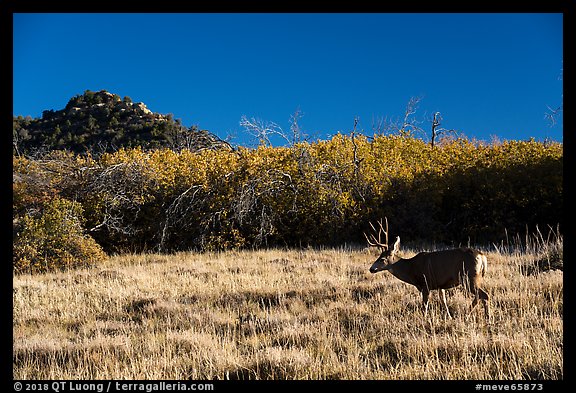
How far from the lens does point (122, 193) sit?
48.2ft

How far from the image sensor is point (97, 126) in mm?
38781

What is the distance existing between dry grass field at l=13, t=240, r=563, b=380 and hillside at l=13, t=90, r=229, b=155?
2499cm

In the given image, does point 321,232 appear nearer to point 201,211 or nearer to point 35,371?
point 201,211

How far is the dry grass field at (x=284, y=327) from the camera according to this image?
3949 millimetres

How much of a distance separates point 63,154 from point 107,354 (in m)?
13.6

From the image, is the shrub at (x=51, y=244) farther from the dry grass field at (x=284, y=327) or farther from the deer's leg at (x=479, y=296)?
the deer's leg at (x=479, y=296)

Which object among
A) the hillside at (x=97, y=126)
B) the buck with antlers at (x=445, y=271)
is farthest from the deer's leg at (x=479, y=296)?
the hillside at (x=97, y=126)

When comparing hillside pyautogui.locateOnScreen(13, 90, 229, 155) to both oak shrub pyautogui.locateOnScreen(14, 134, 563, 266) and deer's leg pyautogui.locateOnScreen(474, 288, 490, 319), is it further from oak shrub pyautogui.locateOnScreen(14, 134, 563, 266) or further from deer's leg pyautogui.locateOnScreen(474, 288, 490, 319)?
deer's leg pyautogui.locateOnScreen(474, 288, 490, 319)

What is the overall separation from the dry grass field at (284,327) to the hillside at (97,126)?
82.0 feet

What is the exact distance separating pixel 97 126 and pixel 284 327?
3806cm
